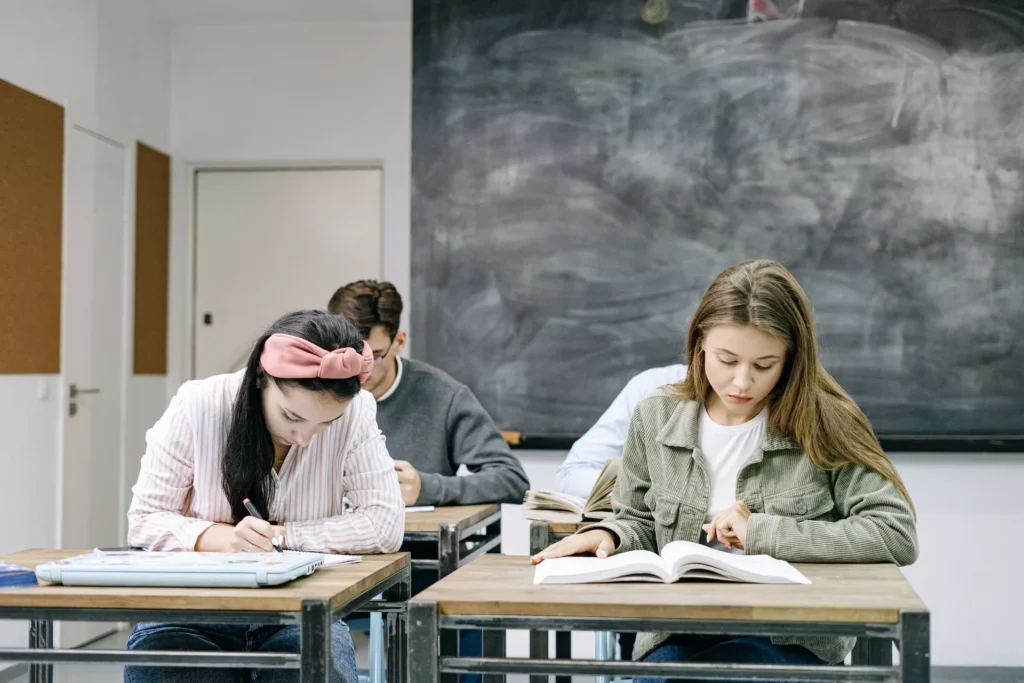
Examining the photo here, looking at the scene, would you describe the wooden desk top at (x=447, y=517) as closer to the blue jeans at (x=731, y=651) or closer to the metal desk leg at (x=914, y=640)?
the blue jeans at (x=731, y=651)

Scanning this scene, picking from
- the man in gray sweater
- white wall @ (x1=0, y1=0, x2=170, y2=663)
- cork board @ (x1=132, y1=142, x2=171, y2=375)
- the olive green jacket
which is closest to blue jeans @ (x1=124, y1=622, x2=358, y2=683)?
the olive green jacket

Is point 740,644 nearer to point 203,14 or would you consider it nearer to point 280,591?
point 280,591

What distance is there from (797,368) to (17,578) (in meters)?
1.33

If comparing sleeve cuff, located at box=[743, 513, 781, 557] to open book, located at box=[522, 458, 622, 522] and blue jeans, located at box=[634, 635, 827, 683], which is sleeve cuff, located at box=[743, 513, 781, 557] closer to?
blue jeans, located at box=[634, 635, 827, 683]

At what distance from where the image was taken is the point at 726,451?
2.10m

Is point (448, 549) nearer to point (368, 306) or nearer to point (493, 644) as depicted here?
point (493, 644)

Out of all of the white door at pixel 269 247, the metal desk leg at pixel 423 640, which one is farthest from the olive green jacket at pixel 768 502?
the white door at pixel 269 247

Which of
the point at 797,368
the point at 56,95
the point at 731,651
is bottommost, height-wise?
the point at 731,651

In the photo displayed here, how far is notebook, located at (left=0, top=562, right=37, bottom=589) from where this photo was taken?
1709 mm

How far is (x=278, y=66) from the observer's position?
544cm

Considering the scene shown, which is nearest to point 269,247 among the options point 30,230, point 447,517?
point 30,230

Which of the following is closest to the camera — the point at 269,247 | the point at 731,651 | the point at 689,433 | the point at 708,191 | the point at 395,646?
the point at 731,651

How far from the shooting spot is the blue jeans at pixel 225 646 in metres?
1.93

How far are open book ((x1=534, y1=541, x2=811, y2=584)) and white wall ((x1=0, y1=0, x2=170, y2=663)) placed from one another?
2974 millimetres
